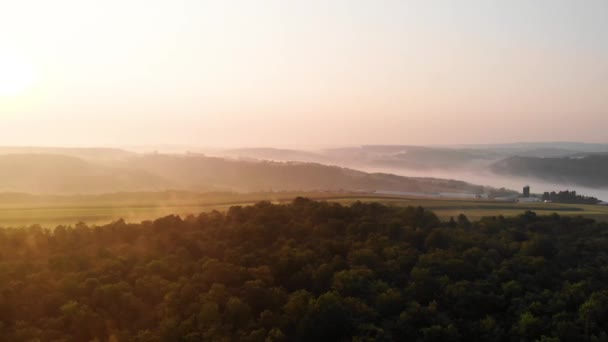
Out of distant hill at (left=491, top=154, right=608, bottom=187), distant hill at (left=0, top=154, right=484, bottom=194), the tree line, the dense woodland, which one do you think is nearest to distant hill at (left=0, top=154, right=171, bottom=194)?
distant hill at (left=0, top=154, right=484, bottom=194)

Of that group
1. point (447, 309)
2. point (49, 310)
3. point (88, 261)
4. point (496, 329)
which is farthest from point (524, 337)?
point (88, 261)

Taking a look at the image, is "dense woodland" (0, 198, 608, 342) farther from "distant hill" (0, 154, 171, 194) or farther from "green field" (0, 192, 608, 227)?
"distant hill" (0, 154, 171, 194)

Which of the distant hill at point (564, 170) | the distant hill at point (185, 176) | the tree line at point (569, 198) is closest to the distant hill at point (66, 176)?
the distant hill at point (185, 176)

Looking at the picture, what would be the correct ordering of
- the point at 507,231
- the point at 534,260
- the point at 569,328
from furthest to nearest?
the point at 507,231
the point at 534,260
the point at 569,328

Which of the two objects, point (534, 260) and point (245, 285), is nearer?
point (245, 285)

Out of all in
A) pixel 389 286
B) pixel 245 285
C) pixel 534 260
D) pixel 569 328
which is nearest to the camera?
pixel 569 328

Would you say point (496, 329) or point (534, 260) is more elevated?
point (534, 260)

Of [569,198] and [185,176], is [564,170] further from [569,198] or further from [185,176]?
[185,176]

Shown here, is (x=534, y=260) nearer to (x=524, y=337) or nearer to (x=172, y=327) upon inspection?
(x=524, y=337)
